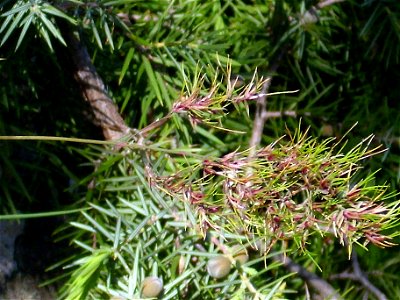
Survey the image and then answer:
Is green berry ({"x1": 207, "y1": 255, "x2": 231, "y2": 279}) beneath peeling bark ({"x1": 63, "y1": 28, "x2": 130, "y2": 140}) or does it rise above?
beneath

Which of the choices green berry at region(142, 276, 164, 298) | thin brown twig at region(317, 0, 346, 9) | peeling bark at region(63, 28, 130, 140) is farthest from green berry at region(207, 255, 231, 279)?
thin brown twig at region(317, 0, 346, 9)

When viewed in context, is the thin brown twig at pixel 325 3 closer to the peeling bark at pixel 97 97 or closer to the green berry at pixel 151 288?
the peeling bark at pixel 97 97

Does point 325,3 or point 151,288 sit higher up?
point 325,3

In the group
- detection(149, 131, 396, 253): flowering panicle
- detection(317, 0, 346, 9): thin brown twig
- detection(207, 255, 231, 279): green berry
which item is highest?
detection(317, 0, 346, 9): thin brown twig

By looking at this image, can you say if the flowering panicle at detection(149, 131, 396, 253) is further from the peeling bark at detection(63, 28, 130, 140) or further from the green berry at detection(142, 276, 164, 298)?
the peeling bark at detection(63, 28, 130, 140)

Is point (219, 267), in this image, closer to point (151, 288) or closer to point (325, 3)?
point (151, 288)

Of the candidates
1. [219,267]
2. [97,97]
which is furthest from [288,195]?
[97,97]

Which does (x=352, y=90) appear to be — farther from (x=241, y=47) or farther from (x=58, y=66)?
(x=58, y=66)

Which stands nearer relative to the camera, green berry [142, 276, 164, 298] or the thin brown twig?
green berry [142, 276, 164, 298]

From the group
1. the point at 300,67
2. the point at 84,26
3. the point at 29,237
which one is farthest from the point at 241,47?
the point at 29,237
